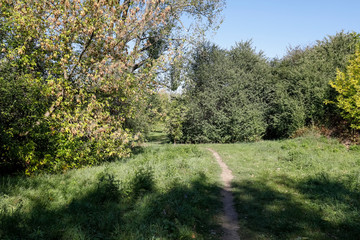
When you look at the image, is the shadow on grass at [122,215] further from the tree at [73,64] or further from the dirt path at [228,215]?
the tree at [73,64]

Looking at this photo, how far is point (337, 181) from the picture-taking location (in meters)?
8.24

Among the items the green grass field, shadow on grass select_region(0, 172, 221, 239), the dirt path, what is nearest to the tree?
the green grass field

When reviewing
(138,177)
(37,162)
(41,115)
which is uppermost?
(41,115)

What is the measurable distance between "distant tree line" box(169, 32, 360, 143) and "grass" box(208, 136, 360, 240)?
376 inches

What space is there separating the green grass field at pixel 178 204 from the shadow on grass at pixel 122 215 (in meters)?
0.02

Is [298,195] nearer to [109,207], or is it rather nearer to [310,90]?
[109,207]

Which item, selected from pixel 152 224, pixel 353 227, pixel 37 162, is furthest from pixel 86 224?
pixel 353 227

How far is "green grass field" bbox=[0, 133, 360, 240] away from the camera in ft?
15.5

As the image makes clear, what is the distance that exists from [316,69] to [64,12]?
830 inches

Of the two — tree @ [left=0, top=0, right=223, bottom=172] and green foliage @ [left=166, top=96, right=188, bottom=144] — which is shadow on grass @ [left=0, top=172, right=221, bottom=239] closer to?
tree @ [left=0, top=0, right=223, bottom=172]

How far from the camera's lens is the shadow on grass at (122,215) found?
14.4ft

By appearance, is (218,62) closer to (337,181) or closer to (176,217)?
(337,181)

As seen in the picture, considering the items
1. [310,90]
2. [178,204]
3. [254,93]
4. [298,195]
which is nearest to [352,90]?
[310,90]

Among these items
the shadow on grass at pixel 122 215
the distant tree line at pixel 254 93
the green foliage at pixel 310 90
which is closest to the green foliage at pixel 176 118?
the distant tree line at pixel 254 93
